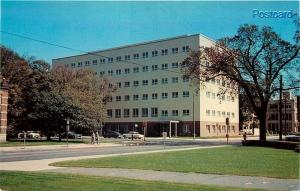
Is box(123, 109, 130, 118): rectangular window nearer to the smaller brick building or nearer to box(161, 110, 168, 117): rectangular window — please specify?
box(161, 110, 168, 117): rectangular window

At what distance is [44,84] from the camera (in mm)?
64625

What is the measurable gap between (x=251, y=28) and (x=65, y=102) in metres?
23.0

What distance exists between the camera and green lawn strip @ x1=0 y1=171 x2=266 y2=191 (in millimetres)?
11711

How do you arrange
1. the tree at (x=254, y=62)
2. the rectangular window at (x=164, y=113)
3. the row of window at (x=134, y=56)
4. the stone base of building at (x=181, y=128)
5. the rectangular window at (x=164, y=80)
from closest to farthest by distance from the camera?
the tree at (x=254, y=62) → the stone base of building at (x=181, y=128) → the row of window at (x=134, y=56) → the rectangular window at (x=164, y=113) → the rectangular window at (x=164, y=80)

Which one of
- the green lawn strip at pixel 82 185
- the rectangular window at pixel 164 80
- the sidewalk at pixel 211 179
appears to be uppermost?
the rectangular window at pixel 164 80

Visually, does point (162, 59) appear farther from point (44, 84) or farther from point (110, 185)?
point (110, 185)

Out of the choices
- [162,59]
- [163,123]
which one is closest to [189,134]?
[163,123]

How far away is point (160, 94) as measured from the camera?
9088cm

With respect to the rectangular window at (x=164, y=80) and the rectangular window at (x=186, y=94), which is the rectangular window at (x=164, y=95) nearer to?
the rectangular window at (x=164, y=80)

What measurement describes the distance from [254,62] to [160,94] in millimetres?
46382

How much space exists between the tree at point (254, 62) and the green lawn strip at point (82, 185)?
107 feet

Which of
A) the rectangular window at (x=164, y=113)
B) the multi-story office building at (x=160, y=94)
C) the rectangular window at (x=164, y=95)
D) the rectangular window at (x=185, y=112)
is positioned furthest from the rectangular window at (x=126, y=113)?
the rectangular window at (x=185, y=112)

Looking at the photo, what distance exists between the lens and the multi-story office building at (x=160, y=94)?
8631 centimetres

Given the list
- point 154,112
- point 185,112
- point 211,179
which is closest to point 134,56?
point 154,112
